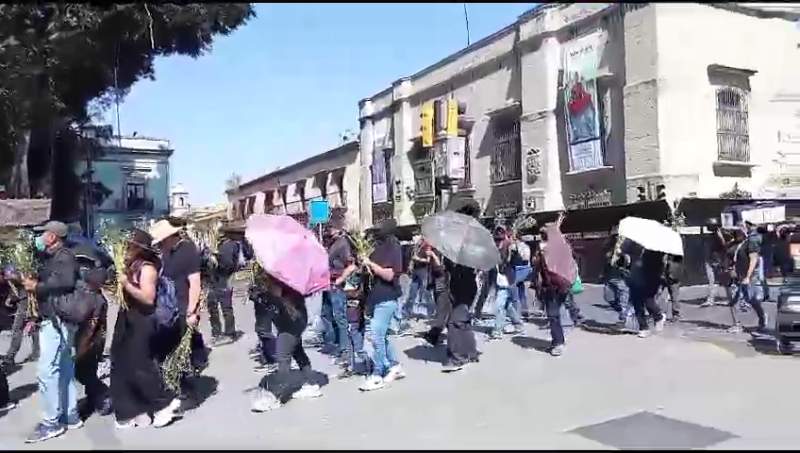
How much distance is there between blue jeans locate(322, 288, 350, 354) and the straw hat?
7.08ft

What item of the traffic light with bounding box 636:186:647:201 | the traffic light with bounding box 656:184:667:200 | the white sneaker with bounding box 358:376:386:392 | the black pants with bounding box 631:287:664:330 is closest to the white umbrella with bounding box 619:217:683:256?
the black pants with bounding box 631:287:664:330

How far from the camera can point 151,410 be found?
6.15 m

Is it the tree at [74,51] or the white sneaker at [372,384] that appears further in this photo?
the tree at [74,51]

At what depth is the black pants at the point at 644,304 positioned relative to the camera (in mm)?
9688

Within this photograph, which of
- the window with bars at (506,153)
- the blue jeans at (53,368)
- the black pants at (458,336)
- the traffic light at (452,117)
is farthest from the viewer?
the traffic light at (452,117)

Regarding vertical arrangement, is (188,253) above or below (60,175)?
below

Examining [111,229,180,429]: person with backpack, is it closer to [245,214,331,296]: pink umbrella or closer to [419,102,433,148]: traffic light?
[245,214,331,296]: pink umbrella

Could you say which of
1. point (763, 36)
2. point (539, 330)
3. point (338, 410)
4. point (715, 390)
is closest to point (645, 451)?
point (715, 390)

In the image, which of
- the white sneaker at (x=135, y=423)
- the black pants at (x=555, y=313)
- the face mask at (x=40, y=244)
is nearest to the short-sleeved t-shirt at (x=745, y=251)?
the black pants at (x=555, y=313)

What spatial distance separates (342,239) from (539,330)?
3739 millimetres

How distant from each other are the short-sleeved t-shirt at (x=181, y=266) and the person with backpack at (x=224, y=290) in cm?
282

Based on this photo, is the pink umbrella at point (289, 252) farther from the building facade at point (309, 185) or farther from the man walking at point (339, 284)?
the building facade at point (309, 185)

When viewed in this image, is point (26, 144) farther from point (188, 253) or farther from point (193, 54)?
point (188, 253)

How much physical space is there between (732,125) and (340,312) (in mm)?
13465
